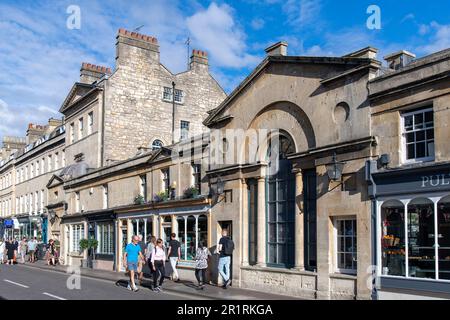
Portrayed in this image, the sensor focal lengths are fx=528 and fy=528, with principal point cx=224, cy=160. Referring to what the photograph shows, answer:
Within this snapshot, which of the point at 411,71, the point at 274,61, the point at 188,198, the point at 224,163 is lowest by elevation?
the point at 188,198

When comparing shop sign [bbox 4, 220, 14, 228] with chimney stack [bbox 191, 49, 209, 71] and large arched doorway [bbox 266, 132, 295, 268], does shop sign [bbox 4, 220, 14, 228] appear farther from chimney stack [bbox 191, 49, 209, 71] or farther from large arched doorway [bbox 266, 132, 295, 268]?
large arched doorway [bbox 266, 132, 295, 268]

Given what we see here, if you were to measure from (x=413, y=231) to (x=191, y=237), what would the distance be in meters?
10.5

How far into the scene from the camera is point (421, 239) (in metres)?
12.5

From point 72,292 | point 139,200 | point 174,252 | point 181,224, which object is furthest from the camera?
point 139,200

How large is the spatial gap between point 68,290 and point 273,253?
675 cm

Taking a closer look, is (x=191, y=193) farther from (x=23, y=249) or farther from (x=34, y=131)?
(x=34, y=131)

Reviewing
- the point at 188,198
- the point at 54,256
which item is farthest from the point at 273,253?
the point at 54,256

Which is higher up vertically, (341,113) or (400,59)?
(400,59)

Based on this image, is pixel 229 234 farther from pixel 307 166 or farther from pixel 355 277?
pixel 355 277

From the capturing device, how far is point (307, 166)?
15711mm

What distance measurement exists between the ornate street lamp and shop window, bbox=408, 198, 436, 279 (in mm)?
2135

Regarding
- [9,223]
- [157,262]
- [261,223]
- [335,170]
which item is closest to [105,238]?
[157,262]

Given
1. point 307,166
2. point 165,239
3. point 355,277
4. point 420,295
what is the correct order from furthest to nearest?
point 165,239 < point 307,166 < point 355,277 < point 420,295

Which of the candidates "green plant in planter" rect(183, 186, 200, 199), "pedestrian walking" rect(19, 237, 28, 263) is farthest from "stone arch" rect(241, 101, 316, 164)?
"pedestrian walking" rect(19, 237, 28, 263)
